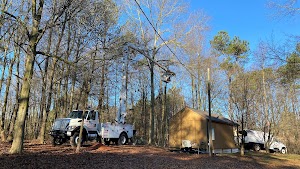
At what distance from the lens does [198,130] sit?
24.1 metres

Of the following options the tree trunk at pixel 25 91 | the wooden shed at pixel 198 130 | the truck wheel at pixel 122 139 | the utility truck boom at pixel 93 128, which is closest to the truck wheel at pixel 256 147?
the wooden shed at pixel 198 130

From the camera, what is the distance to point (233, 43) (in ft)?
108

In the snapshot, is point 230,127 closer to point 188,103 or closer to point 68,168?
point 188,103

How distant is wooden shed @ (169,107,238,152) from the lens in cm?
2383

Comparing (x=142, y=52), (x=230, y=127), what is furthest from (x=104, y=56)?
(x=230, y=127)

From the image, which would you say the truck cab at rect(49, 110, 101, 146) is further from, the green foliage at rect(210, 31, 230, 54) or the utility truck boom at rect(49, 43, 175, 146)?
the green foliage at rect(210, 31, 230, 54)

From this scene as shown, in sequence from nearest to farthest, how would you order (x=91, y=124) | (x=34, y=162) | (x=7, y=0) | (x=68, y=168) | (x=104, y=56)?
1. (x=68, y=168)
2. (x=34, y=162)
3. (x=7, y=0)
4. (x=104, y=56)
5. (x=91, y=124)

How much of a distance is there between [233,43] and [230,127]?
1175cm

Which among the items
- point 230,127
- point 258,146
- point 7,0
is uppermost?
point 7,0

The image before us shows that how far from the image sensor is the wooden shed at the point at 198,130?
23.8m

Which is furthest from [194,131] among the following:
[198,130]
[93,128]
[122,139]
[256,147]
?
[256,147]

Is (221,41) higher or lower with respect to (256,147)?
higher

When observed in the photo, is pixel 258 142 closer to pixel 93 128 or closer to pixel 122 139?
pixel 122 139

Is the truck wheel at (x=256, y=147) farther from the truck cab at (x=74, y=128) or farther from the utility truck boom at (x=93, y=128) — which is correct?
the truck cab at (x=74, y=128)
